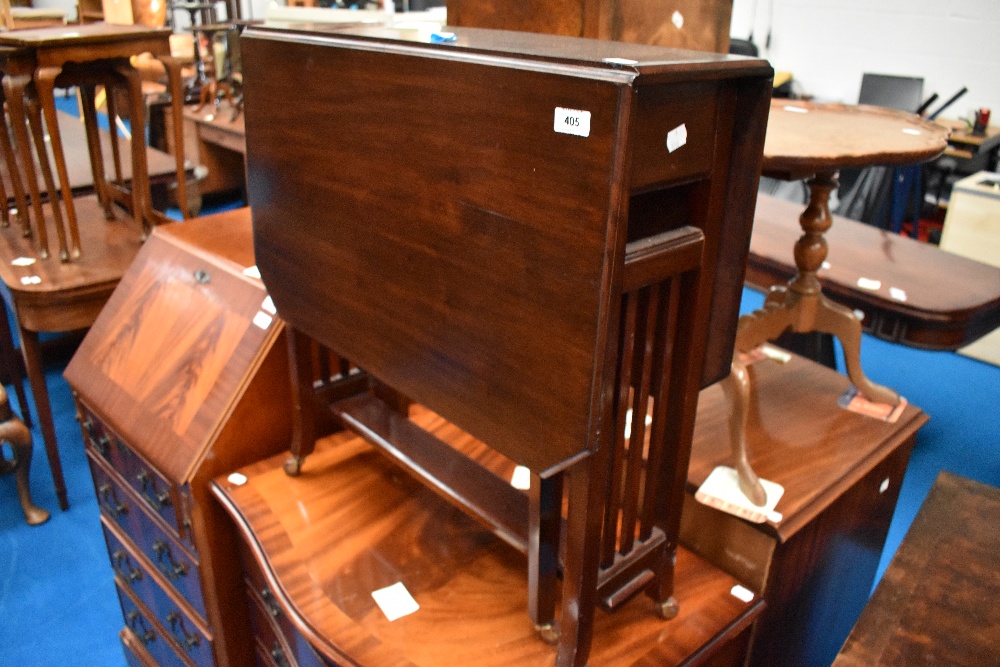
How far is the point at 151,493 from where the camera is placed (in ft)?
5.57

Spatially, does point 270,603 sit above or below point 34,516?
above

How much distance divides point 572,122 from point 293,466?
1023mm

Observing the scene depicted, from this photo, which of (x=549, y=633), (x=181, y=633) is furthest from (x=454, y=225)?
(x=181, y=633)

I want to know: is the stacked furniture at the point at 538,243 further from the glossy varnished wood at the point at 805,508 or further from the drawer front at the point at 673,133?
the glossy varnished wood at the point at 805,508

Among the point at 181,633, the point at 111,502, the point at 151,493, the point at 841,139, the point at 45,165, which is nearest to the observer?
the point at 841,139

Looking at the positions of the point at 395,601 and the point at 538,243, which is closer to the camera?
the point at 538,243

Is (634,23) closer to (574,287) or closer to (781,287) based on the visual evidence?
(574,287)

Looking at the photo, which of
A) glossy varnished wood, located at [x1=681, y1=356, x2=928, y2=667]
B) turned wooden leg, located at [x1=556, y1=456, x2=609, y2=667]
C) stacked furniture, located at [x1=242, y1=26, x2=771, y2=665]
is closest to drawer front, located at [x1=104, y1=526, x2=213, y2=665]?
stacked furniture, located at [x1=242, y1=26, x2=771, y2=665]

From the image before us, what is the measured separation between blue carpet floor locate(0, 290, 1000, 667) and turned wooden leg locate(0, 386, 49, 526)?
4 centimetres

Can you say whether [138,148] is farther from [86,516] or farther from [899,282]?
[899,282]

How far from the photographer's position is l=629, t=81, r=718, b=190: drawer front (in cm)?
79

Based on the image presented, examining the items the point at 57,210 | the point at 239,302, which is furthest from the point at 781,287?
the point at 57,210

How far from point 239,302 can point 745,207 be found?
108 centimetres

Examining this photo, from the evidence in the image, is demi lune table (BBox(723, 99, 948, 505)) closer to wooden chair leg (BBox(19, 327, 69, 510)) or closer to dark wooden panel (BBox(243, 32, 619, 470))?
dark wooden panel (BBox(243, 32, 619, 470))
